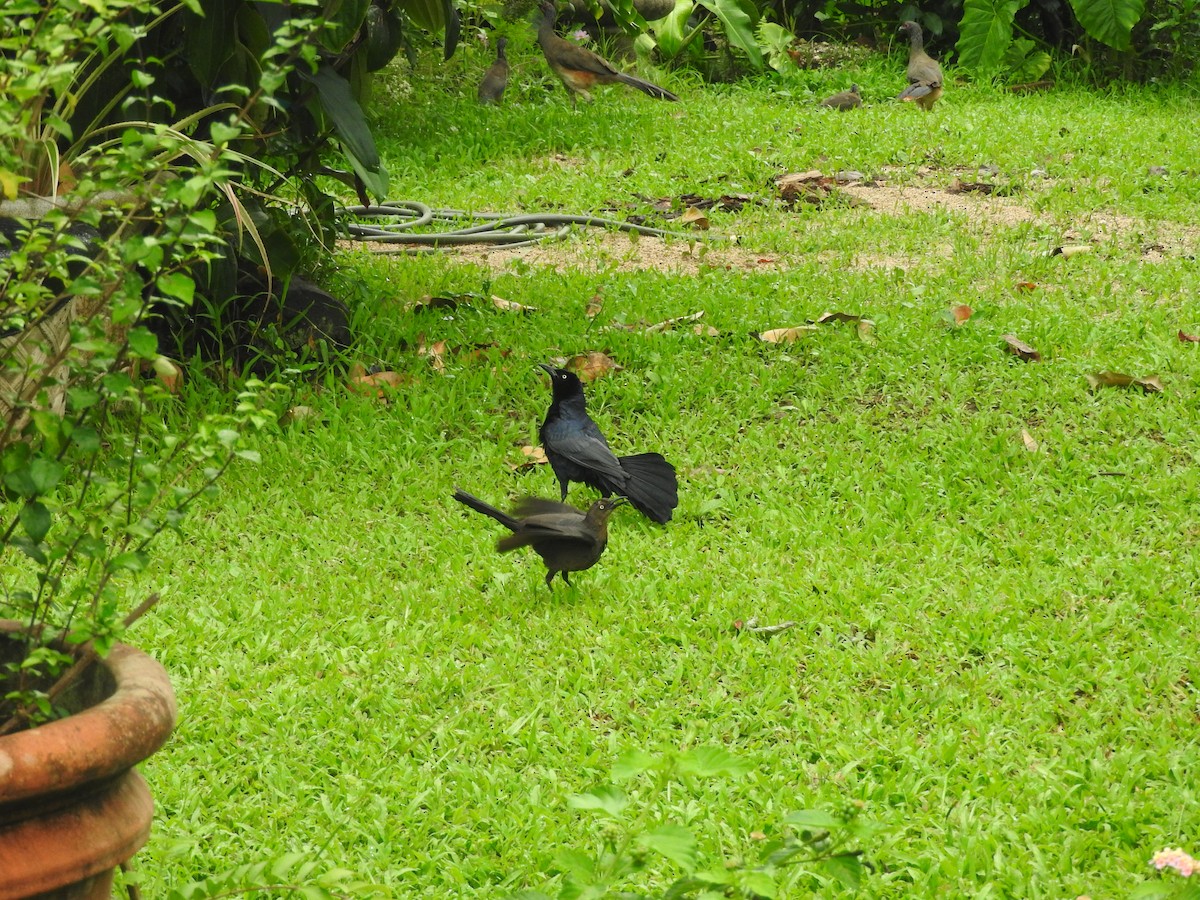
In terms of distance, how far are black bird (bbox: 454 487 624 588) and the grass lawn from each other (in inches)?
4.6

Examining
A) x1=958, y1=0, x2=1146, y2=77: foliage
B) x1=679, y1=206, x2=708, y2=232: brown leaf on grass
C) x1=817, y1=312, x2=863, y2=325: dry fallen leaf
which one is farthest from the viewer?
x1=958, y1=0, x2=1146, y2=77: foliage

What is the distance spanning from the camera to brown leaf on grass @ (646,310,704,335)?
6.23m

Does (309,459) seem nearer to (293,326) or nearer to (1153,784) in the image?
(293,326)

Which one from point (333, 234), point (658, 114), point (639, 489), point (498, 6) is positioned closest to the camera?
point (639, 489)

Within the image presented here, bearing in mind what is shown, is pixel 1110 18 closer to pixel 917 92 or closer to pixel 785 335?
pixel 917 92

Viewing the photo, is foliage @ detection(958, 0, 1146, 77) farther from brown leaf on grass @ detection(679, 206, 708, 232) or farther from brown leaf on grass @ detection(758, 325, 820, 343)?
brown leaf on grass @ detection(758, 325, 820, 343)

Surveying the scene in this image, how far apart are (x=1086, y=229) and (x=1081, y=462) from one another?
3310mm

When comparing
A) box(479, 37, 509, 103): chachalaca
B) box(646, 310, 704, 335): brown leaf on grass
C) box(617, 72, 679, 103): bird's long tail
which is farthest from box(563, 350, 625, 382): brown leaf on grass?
box(617, 72, 679, 103): bird's long tail

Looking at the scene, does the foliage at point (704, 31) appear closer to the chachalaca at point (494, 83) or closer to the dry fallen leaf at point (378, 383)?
the chachalaca at point (494, 83)

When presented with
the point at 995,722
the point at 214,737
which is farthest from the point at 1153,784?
the point at 214,737

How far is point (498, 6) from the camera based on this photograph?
552 inches

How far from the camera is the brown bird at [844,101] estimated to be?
475 inches

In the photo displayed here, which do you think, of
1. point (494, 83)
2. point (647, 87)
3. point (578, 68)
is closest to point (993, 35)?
point (647, 87)

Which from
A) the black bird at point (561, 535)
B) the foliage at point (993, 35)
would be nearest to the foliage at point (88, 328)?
the black bird at point (561, 535)
